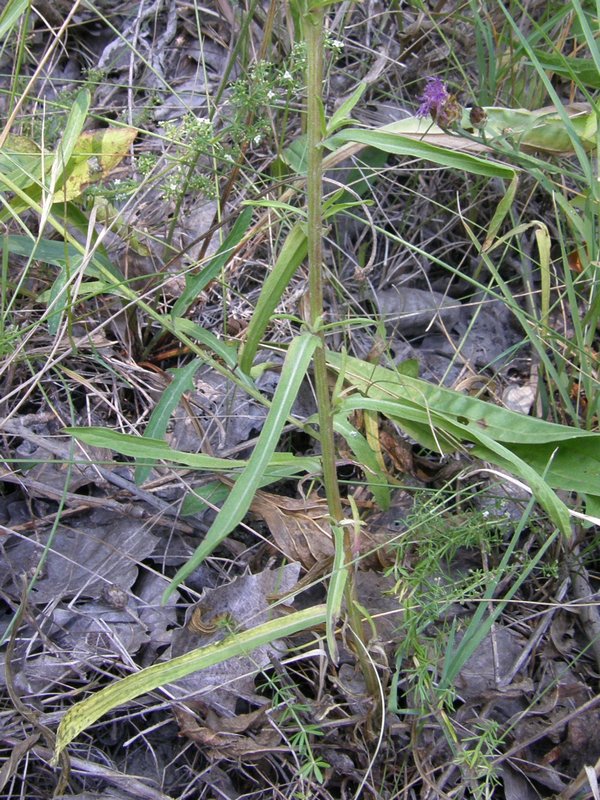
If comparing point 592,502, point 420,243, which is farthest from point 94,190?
point 592,502

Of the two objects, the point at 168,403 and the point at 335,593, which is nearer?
the point at 335,593

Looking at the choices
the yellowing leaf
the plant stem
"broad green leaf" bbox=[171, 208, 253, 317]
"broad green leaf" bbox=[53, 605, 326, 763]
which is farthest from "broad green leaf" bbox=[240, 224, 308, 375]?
the yellowing leaf

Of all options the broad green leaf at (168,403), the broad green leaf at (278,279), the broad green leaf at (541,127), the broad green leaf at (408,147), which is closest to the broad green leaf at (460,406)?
the broad green leaf at (278,279)

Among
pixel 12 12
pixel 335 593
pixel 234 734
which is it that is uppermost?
pixel 12 12

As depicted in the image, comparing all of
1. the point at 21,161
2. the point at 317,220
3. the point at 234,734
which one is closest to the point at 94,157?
the point at 21,161

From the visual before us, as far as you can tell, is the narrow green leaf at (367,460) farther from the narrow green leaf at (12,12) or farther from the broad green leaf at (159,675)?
the narrow green leaf at (12,12)

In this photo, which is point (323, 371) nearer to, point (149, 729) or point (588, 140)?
point (149, 729)

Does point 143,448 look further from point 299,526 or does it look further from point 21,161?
point 21,161
